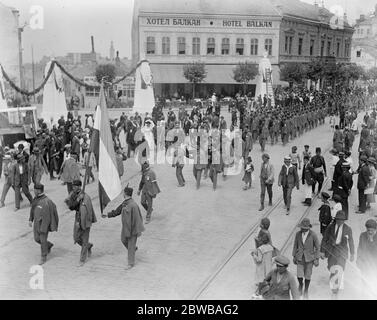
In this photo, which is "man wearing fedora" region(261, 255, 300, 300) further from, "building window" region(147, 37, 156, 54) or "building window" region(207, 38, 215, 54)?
"building window" region(207, 38, 215, 54)

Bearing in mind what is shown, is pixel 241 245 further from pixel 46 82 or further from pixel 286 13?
pixel 286 13

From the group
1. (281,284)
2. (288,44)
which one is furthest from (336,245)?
(288,44)

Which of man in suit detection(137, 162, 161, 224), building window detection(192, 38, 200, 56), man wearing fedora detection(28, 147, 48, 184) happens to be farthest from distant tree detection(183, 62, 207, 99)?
man in suit detection(137, 162, 161, 224)

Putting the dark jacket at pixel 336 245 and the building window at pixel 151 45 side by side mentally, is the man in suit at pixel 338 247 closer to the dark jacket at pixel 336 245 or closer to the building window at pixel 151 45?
the dark jacket at pixel 336 245

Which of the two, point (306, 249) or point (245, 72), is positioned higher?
point (245, 72)

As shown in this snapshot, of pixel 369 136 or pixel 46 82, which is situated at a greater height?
pixel 46 82

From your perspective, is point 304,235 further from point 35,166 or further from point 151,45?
point 151,45

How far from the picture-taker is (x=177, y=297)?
8.13 metres

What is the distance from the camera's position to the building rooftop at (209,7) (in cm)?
4212

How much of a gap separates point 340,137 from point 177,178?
6693 millimetres

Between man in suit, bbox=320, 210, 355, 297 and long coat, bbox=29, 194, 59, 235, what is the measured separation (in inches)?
182

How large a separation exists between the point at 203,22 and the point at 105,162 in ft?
118

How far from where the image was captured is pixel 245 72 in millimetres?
43844

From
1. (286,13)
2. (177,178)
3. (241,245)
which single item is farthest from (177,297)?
(286,13)
